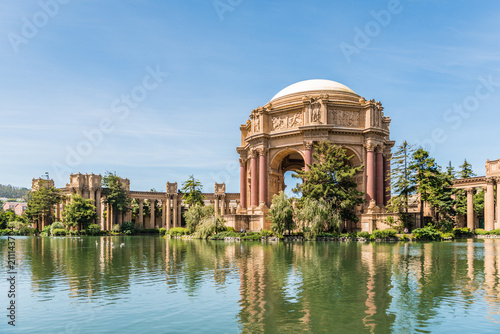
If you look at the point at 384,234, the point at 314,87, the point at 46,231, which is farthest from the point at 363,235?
Answer: the point at 46,231

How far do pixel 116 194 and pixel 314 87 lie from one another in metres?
40.9

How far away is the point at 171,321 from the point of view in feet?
32.6

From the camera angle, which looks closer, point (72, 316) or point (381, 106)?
point (72, 316)

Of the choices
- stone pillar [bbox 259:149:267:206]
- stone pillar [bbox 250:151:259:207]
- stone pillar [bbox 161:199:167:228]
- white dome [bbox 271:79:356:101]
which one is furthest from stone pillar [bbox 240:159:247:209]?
stone pillar [bbox 161:199:167:228]

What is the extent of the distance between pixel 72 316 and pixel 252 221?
4179cm

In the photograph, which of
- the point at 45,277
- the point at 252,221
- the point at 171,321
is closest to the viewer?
the point at 171,321

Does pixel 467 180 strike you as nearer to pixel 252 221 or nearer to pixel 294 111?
pixel 294 111

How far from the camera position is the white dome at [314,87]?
54.7 metres

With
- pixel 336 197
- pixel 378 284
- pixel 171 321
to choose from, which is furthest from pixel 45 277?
pixel 336 197

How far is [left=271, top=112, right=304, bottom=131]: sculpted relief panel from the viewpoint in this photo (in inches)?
2103

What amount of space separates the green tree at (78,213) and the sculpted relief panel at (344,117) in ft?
138

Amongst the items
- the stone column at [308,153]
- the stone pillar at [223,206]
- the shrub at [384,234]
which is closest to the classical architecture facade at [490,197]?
the shrub at [384,234]

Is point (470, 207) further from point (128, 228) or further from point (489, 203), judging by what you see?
point (128, 228)

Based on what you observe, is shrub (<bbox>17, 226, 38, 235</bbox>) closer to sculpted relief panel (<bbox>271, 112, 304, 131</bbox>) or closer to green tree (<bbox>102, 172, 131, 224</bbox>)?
green tree (<bbox>102, 172, 131, 224</bbox>)
